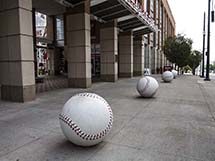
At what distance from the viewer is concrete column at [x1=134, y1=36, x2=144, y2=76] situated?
28.1 m

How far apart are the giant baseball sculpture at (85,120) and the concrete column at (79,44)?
972 centimetres

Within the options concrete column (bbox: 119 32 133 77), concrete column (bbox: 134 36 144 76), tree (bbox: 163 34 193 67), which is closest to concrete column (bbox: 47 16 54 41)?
concrete column (bbox: 119 32 133 77)

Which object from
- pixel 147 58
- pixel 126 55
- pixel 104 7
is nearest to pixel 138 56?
pixel 126 55

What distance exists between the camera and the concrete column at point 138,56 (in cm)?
2812

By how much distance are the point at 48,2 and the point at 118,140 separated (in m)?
15.1

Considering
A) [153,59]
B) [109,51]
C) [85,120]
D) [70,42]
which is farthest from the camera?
[153,59]

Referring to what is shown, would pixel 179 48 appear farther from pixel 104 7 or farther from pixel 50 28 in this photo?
pixel 50 28

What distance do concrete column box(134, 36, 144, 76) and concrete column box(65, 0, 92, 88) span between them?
605 inches

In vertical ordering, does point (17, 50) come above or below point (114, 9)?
below

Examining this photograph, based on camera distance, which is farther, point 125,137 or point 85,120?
point 125,137

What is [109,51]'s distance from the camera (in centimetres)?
1878

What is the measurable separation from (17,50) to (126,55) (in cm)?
1665

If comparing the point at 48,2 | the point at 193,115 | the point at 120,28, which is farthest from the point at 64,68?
the point at 193,115

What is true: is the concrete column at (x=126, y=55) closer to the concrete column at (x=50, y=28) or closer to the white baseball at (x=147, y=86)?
the concrete column at (x=50, y=28)
